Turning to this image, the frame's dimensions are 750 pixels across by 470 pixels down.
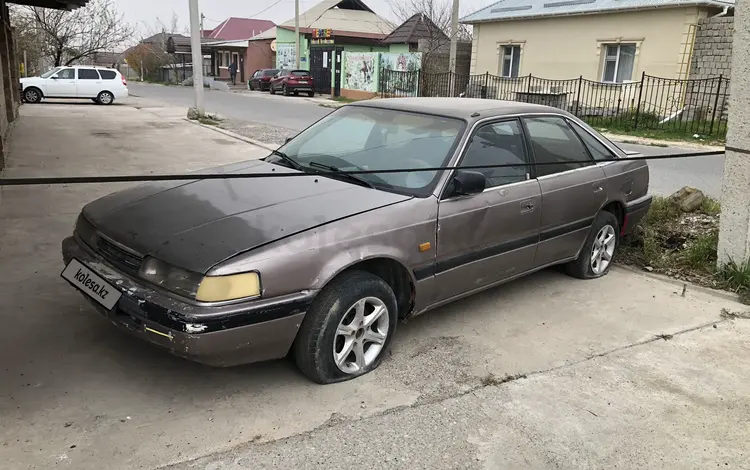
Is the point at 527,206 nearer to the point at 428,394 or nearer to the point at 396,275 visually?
the point at 396,275

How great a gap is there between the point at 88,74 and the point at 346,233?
81.8ft

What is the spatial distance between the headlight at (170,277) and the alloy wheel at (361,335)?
80 centimetres

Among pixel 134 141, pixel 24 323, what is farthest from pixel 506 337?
pixel 134 141

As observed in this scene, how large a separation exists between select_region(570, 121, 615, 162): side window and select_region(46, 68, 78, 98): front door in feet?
78.3

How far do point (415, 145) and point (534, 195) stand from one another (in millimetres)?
979

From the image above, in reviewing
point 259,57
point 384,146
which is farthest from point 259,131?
point 259,57

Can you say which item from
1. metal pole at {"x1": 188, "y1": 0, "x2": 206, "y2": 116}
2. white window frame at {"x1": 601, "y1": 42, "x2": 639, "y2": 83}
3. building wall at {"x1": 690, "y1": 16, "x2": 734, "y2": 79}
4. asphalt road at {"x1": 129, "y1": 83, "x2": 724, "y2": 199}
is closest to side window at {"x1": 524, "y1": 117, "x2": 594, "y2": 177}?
asphalt road at {"x1": 129, "y1": 83, "x2": 724, "y2": 199}

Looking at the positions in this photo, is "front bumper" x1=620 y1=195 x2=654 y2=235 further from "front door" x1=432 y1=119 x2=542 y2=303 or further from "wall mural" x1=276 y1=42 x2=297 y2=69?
"wall mural" x1=276 y1=42 x2=297 y2=69

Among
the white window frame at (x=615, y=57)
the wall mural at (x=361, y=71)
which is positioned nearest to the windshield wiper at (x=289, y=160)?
the white window frame at (x=615, y=57)

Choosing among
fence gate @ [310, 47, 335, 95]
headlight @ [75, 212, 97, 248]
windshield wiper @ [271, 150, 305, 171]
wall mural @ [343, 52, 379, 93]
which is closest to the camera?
headlight @ [75, 212, 97, 248]

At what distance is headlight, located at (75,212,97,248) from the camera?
3.60 meters

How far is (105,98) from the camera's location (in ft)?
82.1

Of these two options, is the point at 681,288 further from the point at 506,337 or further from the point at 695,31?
the point at 695,31

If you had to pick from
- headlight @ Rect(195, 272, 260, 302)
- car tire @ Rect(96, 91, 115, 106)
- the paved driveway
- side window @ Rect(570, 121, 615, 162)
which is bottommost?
the paved driveway
